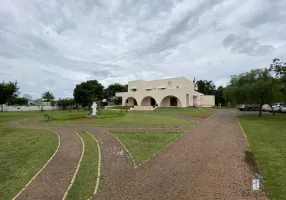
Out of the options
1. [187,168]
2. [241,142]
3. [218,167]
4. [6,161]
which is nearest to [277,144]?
[241,142]

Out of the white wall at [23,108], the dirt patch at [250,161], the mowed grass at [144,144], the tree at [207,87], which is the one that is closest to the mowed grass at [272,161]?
the dirt patch at [250,161]

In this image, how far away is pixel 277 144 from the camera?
328 inches

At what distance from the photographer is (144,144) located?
8641 millimetres

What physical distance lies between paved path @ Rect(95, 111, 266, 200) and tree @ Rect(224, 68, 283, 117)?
13.4 metres

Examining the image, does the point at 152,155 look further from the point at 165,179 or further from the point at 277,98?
the point at 277,98

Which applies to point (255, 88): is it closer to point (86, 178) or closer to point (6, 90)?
point (86, 178)

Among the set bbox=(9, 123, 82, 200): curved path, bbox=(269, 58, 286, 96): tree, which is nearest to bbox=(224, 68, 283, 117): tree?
bbox=(269, 58, 286, 96): tree

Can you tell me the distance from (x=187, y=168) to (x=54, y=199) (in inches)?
144

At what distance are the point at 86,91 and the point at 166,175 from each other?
42.0 meters

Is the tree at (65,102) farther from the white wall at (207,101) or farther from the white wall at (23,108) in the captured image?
the white wall at (207,101)

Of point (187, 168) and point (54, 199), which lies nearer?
point (54, 199)

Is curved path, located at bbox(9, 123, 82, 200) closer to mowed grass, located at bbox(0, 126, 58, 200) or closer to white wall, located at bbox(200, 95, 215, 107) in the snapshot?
mowed grass, located at bbox(0, 126, 58, 200)

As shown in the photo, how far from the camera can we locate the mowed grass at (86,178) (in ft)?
14.1

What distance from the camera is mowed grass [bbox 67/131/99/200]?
14.1 ft
